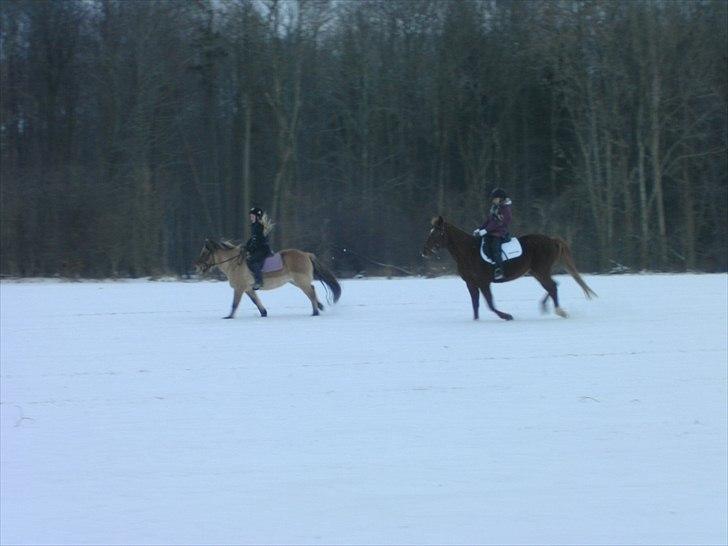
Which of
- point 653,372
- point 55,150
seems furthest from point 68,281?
point 653,372

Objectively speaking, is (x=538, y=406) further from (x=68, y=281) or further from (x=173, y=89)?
(x=173, y=89)

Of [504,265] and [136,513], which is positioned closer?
[136,513]

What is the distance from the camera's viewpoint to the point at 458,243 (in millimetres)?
16719

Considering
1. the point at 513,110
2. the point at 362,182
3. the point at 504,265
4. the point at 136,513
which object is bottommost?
the point at 136,513

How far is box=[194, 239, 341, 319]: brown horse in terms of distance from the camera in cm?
1738

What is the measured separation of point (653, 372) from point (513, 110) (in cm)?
3105

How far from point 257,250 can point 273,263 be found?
14.2 inches

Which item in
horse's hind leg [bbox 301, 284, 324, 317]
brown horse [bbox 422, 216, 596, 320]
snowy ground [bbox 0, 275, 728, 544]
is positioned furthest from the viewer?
horse's hind leg [bbox 301, 284, 324, 317]

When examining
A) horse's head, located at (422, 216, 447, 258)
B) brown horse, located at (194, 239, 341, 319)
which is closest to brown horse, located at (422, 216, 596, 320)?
horse's head, located at (422, 216, 447, 258)

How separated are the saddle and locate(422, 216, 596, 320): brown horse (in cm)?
6

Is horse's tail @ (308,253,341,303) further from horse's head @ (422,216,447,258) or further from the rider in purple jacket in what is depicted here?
the rider in purple jacket

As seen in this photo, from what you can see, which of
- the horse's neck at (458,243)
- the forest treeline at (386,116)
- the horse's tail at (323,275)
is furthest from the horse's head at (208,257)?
the forest treeline at (386,116)

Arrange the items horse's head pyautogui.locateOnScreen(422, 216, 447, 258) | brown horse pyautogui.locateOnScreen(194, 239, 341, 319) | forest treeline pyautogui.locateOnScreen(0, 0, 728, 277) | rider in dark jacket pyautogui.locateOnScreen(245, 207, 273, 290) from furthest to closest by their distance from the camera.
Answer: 1. forest treeline pyautogui.locateOnScreen(0, 0, 728, 277)
2. brown horse pyautogui.locateOnScreen(194, 239, 341, 319)
3. rider in dark jacket pyautogui.locateOnScreen(245, 207, 273, 290)
4. horse's head pyautogui.locateOnScreen(422, 216, 447, 258)

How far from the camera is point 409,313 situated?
1803 cm
